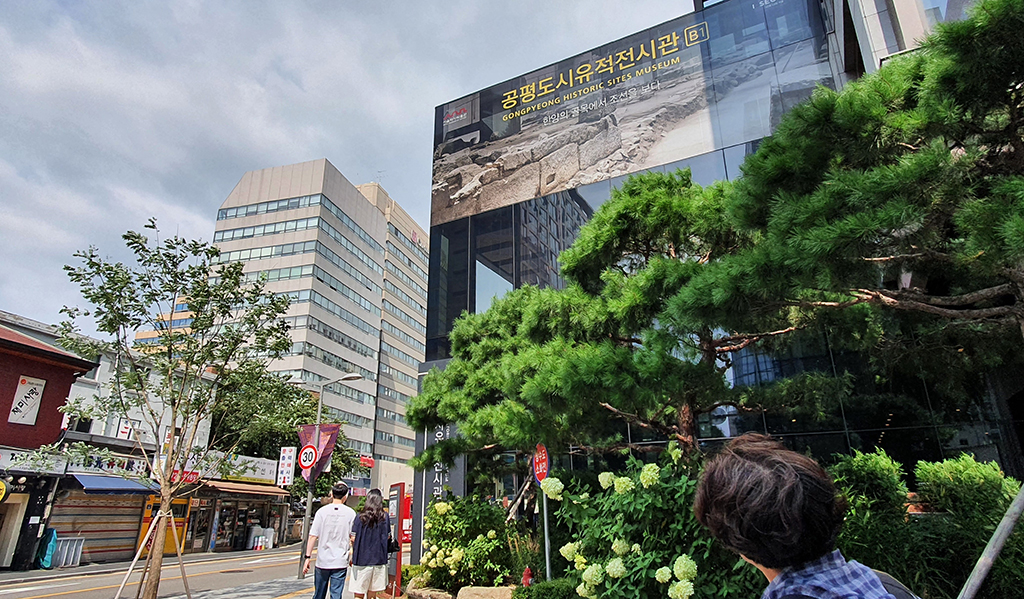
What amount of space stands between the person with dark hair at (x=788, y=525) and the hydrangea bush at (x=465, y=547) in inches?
331

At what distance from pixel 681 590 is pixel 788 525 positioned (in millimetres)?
3474

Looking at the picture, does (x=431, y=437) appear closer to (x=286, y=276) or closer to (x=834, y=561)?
(x=834, y=561)

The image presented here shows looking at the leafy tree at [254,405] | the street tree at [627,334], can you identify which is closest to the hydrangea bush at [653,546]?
the street tree at [627,334]

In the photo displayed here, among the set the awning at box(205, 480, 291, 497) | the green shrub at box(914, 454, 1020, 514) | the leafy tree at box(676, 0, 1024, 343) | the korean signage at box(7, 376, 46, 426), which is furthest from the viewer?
the awning at box(205, 480, 291, 497)

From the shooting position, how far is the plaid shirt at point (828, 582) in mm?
1225

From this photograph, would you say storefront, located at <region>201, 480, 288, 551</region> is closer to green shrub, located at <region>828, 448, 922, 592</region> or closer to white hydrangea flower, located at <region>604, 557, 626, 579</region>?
white hydrangea flower, located at <region>604, 557, 626, 579</region>

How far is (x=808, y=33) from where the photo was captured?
17.1m

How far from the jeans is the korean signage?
16839 mm

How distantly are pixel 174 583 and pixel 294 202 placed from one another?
40089 millimetres

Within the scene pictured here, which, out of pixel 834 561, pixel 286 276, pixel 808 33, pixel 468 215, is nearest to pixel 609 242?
pixel 834 561

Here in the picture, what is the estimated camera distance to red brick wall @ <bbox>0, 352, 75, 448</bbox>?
17.0 m

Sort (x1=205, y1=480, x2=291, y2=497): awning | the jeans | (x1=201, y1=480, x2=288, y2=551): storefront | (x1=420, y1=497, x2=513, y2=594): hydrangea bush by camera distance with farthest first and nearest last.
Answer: (x1=201, y1=480, x2=288, y2=551): storefront < (x1=205, y1=480, x2=291, y2=497): awning < (x1=420, y1=497, x2=513, y2=594): hydrangea bush < the jeans

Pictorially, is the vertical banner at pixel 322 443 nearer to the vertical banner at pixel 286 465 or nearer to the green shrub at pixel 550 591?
the green shrub at pixel 550 591

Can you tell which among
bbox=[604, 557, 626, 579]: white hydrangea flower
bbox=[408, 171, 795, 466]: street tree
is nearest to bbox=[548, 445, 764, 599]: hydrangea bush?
bbox=[604, 557, 626, 579]: white hydrangea flower
